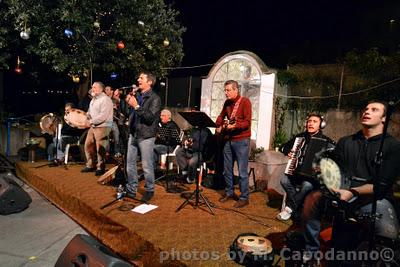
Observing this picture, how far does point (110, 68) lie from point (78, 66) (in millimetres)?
1256

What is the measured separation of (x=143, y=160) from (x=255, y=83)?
5.09 metres

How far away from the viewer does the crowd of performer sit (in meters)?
3.21

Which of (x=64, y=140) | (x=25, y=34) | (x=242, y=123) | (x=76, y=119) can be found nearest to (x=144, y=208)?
(x=242, y=123)

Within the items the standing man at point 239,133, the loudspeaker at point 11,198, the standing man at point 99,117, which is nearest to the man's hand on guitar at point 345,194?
the standing man at point 239,133

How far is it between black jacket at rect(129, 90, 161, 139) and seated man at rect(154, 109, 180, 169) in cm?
112

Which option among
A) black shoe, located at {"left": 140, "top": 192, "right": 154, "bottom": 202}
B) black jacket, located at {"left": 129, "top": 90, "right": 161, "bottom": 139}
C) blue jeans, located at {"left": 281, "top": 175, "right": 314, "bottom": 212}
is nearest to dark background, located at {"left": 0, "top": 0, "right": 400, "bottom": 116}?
blue jeans, located at {"left": 281, "top": 175, "right": 314, "bottom": 212}

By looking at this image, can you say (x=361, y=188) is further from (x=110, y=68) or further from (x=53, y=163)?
(x=110, y=68)

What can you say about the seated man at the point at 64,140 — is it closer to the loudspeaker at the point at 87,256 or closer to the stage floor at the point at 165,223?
the stage floor at the point at 165,223

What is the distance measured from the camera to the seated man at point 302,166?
4695 millimetres

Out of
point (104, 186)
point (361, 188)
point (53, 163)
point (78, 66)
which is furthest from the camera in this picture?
point (78, 66)

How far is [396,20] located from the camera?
11.7 metres

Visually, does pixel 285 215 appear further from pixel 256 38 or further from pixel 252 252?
pixel 256 38

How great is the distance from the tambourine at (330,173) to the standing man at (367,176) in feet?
0.28

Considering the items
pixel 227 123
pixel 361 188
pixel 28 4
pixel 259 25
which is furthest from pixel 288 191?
pixel 259 25
